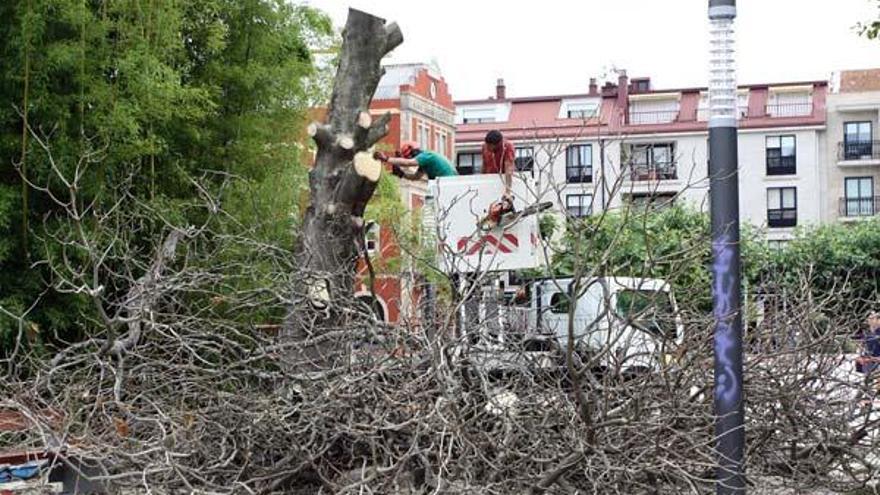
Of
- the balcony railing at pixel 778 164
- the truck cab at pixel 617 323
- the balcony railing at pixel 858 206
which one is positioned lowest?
the truck cab at pixel 617 323

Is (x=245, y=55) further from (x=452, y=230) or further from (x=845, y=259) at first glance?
(x=845, y=259)

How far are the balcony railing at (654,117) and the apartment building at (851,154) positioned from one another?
21.7ft

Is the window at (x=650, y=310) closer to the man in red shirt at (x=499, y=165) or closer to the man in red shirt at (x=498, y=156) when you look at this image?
the man in red shirt at (x=499, y=165)

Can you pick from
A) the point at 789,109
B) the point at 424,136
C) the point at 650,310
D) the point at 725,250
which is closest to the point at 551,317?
the point at 650,310

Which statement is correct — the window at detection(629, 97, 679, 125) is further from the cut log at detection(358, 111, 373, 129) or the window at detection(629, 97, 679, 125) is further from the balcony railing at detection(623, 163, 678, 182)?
the balcony railing at detection(623, 163, 678, 182)

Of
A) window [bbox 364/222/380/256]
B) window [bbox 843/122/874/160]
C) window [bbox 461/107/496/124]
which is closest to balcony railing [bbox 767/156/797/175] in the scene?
window [bbox 843/122/874/160]

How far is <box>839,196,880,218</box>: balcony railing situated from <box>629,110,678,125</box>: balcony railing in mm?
7987

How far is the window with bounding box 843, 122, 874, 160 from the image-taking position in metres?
47.4

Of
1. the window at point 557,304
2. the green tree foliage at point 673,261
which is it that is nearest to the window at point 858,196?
the green tree foliage at point 673,261

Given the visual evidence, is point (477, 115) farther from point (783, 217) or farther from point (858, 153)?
point (858, 153)

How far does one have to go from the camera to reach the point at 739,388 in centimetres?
453

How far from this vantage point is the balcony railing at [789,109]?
4831 cm

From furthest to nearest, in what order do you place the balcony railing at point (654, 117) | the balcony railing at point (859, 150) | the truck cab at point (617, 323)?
the balcony railing at point (654, 117) < the balcony railing at point (859, 150) < the truck cab at point (617, 323)

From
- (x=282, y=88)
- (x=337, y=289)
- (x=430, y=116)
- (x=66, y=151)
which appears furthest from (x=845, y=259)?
(x=337, y=289)
